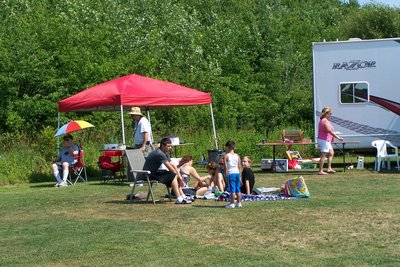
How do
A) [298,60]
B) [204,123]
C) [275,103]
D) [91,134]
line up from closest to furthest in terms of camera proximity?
[91,134]
[204,123]
[275,103]
[298,60]

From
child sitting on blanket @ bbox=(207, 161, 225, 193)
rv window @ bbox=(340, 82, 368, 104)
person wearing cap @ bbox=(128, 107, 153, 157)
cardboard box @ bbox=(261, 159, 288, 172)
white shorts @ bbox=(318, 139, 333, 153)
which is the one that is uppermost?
rv window @ bbox=(340, 82, 368, 104)

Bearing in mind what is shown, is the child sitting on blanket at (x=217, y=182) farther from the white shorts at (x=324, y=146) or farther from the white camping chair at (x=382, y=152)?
the white camping chair at (x=382, y=152)

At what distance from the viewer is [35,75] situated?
25.4 meters

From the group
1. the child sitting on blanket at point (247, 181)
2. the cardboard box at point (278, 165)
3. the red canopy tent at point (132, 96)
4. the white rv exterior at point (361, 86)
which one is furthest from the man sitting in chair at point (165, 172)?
the white rv exterior at point (361, 86)

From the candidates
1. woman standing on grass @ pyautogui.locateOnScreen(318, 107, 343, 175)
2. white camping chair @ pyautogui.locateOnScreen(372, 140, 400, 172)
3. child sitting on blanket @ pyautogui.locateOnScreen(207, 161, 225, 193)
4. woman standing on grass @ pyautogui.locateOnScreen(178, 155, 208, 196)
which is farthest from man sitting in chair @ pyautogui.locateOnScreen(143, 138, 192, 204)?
white camping chair @ pyautogui.locateOnScreen(372, 140, 400, 172)

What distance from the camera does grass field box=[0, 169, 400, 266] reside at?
7992 mm

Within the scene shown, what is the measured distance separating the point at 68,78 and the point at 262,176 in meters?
10.3

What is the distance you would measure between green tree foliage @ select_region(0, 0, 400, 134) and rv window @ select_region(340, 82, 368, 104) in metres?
7.95

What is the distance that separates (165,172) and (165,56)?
1928 cm

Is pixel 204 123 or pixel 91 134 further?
pixel 204 123

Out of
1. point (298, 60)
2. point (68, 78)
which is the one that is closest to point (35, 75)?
point (68, 78)

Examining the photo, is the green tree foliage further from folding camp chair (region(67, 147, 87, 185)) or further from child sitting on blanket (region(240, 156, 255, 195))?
child sitting on blanket (region(240, 156, 255, 195))

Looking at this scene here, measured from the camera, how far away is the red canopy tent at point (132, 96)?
57.2 ft

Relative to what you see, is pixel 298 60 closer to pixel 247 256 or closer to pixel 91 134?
pixel 91 134
